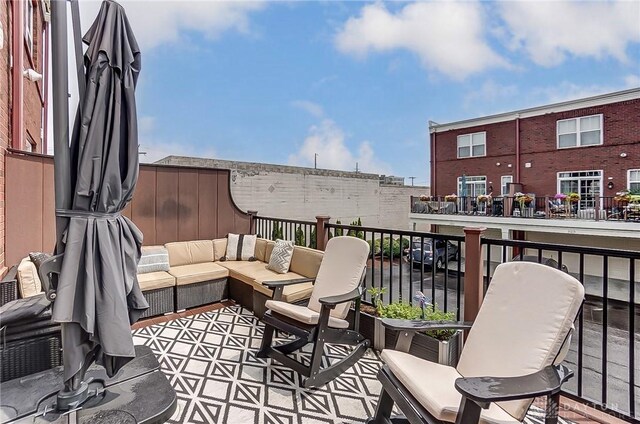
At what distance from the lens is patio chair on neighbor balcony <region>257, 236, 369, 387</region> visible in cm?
255

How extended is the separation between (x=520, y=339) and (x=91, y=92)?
95.6 inches

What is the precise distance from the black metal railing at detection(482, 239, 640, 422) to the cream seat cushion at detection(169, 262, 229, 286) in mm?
3359

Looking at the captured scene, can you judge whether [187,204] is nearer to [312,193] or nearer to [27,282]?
[27,282]

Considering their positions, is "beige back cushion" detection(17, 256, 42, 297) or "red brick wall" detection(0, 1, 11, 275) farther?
"red brick wall" detection(0, 1, 11, 275)

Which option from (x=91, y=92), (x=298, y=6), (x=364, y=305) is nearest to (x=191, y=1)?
(x=298, y=6)

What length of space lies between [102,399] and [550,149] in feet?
52.1

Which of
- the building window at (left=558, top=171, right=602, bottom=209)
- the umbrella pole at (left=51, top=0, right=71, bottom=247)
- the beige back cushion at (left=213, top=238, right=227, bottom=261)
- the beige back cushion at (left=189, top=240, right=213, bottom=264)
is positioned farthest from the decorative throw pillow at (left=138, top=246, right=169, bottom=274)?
the building window at (left=558, top=171, right=602, bottom=209)

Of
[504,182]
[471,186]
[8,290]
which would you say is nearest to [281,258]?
[8,290]

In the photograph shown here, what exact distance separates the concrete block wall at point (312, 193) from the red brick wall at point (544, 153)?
307 cm

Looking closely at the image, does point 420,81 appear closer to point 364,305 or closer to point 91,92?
point 364,305

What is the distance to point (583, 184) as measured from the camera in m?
12.4

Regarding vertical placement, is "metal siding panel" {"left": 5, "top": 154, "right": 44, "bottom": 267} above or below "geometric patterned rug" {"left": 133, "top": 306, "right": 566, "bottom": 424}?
above

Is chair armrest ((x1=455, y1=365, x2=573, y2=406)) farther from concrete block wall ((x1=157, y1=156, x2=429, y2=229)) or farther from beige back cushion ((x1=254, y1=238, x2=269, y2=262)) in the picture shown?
concrete block wall ((x1=157, y1=156, x2=429, y2=229))

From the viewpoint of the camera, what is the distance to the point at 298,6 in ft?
19.2
